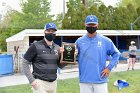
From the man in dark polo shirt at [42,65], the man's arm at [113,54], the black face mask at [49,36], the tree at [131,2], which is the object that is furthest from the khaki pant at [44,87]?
the tree at [131,2]

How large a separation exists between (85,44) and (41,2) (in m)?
48.7

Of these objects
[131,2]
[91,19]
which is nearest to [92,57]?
[91,19]

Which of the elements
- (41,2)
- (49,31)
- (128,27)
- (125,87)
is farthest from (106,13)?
(49,31)

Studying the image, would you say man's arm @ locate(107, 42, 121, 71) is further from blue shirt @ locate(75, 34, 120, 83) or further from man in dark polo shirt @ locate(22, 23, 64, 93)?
man in dark polo shirt @ locate(22, 23, 64, 93)

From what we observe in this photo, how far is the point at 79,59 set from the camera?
6082mm

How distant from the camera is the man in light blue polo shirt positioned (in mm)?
5961

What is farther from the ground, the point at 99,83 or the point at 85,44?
the point at 85,44

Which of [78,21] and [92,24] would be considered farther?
[78,21]

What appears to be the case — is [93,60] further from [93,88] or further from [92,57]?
[93,88]

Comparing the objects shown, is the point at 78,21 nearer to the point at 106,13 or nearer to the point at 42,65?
the point at 106,13

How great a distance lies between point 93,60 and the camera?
234 inches

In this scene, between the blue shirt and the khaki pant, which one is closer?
the blue shirt

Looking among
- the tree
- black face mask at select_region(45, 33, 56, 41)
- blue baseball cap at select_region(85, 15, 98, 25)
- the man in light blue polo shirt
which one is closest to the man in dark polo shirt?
black face mask at select_region(45, 33, 56, 41)

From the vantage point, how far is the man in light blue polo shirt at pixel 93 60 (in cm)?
596
